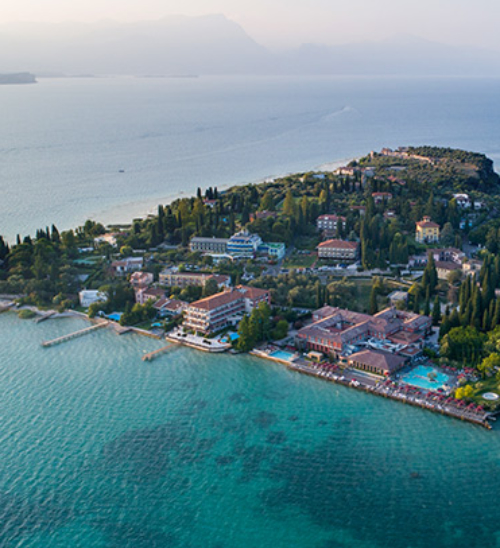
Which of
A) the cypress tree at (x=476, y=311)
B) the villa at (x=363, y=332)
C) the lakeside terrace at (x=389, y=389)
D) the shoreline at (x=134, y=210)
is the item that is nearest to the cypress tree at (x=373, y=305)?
the villa at (x=363, y=332)

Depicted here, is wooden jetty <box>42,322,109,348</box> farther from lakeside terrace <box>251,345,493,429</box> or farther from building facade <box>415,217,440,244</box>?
building facade <box>415,217,440,244</box>

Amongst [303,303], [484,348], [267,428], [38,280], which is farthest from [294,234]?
[267,428]

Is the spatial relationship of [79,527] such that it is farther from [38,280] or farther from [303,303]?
[38,280]

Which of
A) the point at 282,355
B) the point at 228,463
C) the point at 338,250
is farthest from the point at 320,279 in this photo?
the point at 228,463

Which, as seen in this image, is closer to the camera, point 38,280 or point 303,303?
point 303,303

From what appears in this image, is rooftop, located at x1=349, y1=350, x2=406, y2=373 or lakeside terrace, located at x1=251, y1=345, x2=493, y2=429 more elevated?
rooftop, located at x1=349, y1=350, x2=406, y2=373

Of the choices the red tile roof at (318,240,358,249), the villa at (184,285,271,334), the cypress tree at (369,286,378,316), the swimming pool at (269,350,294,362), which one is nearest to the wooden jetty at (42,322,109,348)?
the villa at (184,285,271,334)

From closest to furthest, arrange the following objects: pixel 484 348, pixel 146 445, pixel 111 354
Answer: pixel 146 445 → pixel 484 348 → pixel 111 354
